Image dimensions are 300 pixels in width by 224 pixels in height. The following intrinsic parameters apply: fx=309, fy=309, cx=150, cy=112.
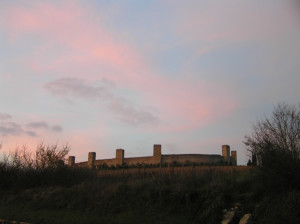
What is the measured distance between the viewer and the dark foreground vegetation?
1380 cm

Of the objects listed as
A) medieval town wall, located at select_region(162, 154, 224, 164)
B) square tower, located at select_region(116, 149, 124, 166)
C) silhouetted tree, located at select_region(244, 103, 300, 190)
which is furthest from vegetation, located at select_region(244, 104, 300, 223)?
square tower, located at select_region(116, 149, 124, 166)

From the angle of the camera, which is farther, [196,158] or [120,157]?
[120,157]

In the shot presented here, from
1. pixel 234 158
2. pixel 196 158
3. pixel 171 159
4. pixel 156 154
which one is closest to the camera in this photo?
pixel 196 158

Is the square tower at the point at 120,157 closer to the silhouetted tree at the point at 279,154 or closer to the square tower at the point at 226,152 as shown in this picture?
the square tower at the point at 226,152

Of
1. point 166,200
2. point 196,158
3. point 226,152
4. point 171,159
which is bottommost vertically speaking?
point 166,200

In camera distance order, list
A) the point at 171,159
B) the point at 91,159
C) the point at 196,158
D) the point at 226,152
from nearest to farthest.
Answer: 1. the point at 196,158
2. the point at 171,159
3. the point at 226,152
4. the point at 91,159

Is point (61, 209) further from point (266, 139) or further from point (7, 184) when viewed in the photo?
point (266, 139)

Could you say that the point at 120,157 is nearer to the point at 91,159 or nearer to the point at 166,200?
the point at 91,159

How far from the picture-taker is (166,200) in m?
17.2

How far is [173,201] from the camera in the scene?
55.3ft

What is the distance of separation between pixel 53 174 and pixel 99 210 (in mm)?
10553

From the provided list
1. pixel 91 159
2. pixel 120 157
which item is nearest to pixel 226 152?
pixel 120 157

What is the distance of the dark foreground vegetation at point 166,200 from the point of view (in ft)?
45.3

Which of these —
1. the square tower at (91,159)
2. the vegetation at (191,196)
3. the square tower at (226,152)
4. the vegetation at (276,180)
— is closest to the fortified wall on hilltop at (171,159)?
the square tower at (226,152)
